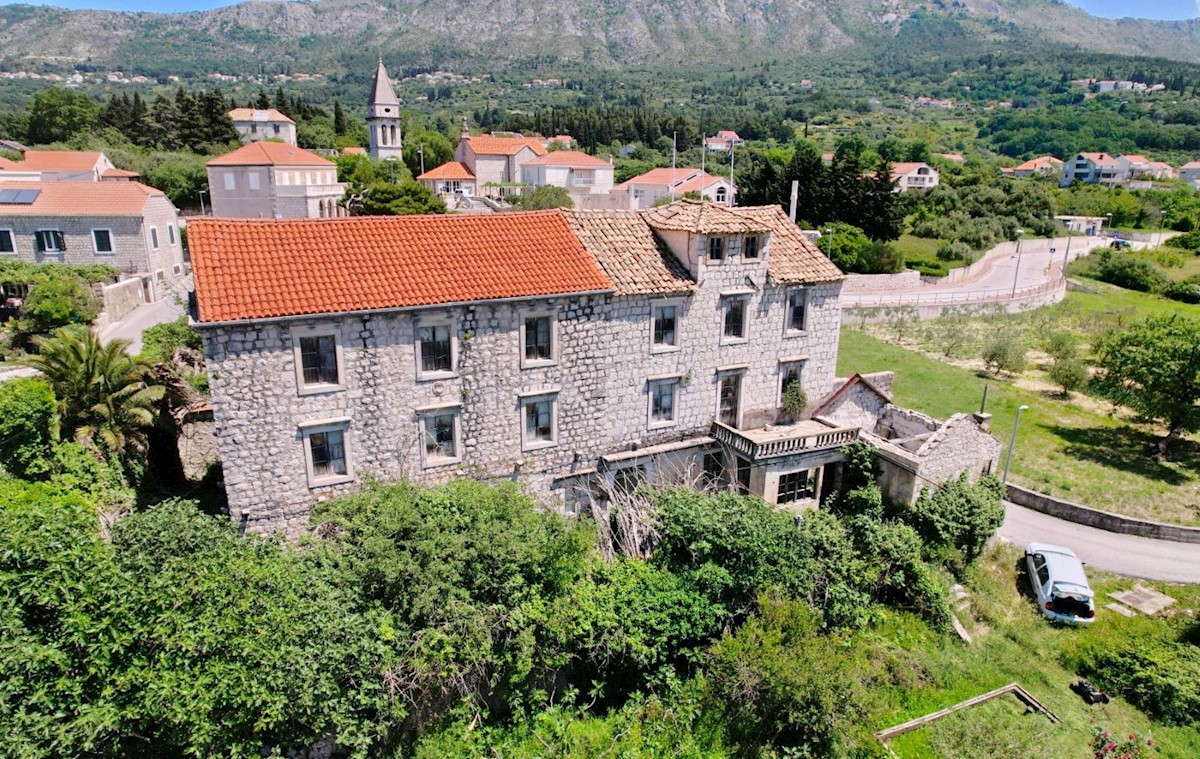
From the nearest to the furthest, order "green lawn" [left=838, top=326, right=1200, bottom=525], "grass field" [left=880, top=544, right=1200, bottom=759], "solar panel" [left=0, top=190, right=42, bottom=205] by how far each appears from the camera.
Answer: "grass field" [left=880, top=544, right=1200, bottom=759] < "green lawn" [left=838, top=326, right=1200, bottom=525] < "solar panel" [left=0, top=190, right=42, bottom=205]

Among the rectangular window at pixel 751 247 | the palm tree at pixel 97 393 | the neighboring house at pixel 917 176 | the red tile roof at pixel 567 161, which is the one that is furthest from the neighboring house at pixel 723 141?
the palm tree at pixel 97 393

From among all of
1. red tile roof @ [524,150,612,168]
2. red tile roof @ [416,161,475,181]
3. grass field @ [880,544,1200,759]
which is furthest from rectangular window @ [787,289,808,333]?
red tile roof @ [524,150,612,168]

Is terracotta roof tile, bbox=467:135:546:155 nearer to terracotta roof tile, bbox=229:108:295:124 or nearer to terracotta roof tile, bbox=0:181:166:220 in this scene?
terracotta roof tile, bbox=229:108:295:124

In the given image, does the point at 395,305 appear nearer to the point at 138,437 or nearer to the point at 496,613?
the point at 496,613

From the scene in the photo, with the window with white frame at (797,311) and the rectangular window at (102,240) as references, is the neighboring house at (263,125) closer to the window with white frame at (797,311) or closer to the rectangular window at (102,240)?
the rectangular window at (102,240)

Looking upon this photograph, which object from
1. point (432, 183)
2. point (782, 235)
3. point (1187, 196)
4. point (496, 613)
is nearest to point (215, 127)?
point (432, 183)
